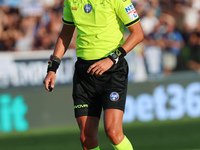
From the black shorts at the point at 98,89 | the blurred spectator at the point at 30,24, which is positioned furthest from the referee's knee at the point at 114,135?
the blurred spectator at the point at 30,24

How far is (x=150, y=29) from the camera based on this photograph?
11.3 m

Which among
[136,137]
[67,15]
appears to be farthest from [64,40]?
[136,137]

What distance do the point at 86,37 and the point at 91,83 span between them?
19.6 inches

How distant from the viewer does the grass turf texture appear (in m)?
8.55

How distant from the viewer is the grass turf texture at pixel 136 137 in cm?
855

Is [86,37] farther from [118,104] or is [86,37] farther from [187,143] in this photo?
[187,143]

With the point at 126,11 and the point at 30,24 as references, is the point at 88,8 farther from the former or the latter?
the point at 30,24

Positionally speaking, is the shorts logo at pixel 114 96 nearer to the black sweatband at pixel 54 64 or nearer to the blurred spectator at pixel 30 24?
the black sweatband at pixel 54 64

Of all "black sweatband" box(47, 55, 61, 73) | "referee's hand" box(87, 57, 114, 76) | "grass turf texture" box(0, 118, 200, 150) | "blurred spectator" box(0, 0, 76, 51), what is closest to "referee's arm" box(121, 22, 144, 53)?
"referee's hand" box(87, 57, 114, 76)

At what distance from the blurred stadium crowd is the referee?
5.30 meters

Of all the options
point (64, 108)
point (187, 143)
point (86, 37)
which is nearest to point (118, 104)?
point (86, 37)

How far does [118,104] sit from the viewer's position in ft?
16.5

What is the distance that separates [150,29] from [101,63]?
21.7ft

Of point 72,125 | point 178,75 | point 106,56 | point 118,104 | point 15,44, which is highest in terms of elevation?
point 106,56
